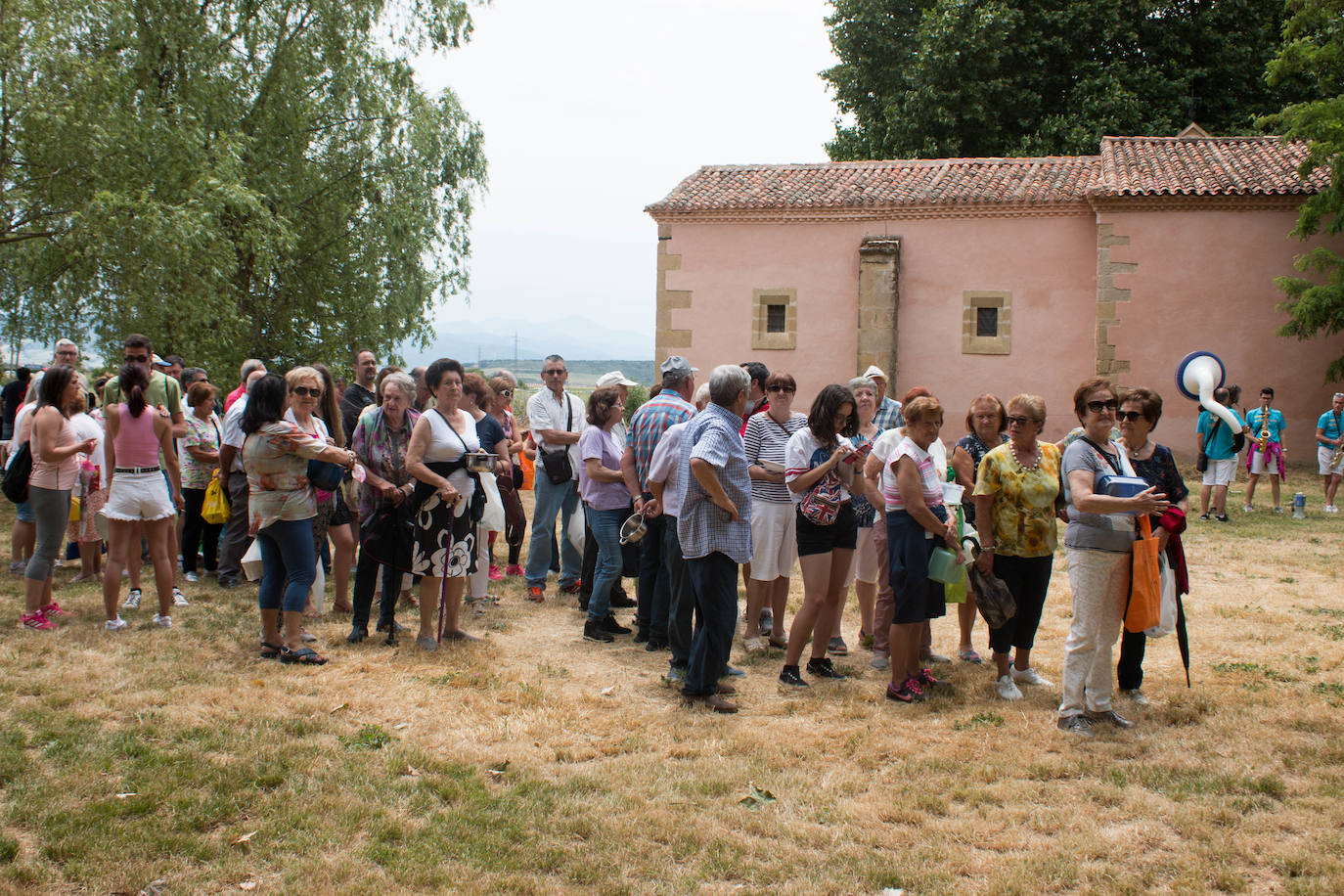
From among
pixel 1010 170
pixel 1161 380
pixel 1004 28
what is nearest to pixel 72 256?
pixel 1010 170

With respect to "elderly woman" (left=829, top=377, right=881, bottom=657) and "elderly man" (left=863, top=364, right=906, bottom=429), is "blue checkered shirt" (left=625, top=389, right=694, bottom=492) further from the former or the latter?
"elderly man" (left=863, top=364, right=906, bottom=429)

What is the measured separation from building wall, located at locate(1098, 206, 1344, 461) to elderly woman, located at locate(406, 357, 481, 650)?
57.4 ft

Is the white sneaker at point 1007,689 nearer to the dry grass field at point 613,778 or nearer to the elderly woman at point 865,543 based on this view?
the dry grass field at point 613,778

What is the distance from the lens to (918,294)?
72.8ft

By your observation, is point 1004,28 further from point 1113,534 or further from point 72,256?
point 1113,534

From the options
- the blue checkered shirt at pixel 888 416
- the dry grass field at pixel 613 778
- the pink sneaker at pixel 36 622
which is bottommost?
the dry grass field at pixel 613 778

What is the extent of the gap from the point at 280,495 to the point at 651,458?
84.1 inches

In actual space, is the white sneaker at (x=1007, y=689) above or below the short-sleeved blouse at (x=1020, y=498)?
below

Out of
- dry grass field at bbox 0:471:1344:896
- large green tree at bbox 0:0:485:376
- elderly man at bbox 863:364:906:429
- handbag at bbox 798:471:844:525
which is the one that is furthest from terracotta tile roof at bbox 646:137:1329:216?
handbag at bbox 798:471:844:525

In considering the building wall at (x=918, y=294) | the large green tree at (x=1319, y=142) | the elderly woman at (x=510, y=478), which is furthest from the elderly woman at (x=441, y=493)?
the large green tree at (x=1319, y=142)

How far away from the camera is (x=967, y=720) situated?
16.8 feet

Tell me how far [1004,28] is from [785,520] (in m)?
24.2

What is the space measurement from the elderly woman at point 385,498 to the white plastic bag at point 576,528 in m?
1.83

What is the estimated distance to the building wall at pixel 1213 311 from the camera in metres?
19.9
